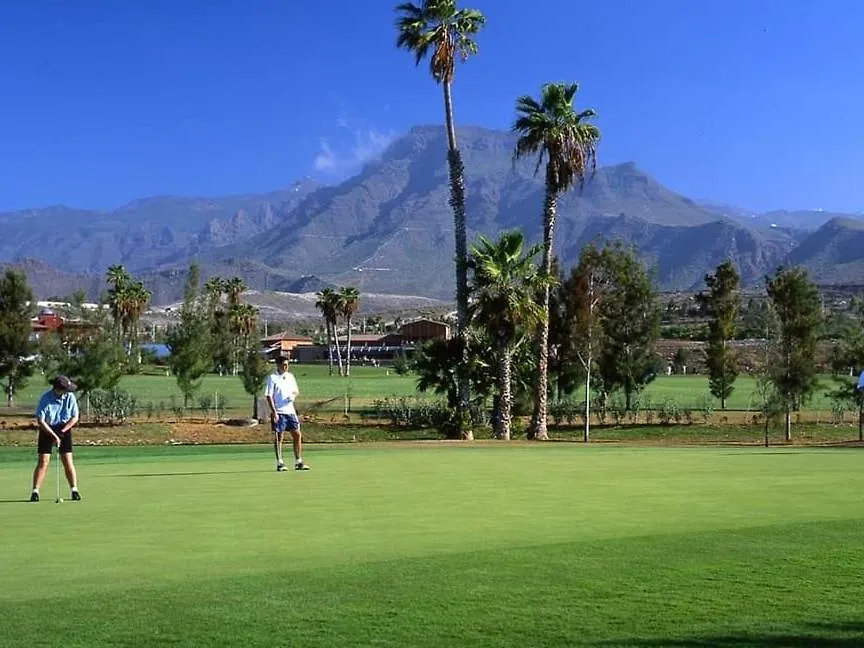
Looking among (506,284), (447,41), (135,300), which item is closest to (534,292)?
(506,284)

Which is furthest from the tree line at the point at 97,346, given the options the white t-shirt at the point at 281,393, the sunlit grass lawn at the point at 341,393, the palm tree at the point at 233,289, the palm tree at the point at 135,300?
the palm tree at the point at 233,289

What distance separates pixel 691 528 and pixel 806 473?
6.87 meters

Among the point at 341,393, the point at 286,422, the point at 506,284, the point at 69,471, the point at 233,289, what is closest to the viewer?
the point at 69,471

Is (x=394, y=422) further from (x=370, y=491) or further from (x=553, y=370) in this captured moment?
(x=370, y=491)

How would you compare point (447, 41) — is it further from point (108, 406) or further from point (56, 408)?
point (56, 408)

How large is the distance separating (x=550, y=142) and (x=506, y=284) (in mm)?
7012

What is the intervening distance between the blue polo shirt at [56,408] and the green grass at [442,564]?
1.08m

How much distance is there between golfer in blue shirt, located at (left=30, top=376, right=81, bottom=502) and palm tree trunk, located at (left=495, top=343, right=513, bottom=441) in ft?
93.4

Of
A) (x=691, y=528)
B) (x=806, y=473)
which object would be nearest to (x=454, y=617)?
(x=691, y=528)

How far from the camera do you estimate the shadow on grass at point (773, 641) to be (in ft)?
20.7

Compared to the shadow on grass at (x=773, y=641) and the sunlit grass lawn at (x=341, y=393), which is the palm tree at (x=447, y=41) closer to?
the sunlit grass lawn at (x=341, y=393)

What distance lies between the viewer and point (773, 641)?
6.41m

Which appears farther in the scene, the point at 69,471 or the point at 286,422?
the point at 286,422

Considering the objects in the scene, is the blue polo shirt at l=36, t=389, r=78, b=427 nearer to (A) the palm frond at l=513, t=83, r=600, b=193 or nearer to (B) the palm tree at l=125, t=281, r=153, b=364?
(A) the palm frond at l=513, t=83, r=600, b=193
